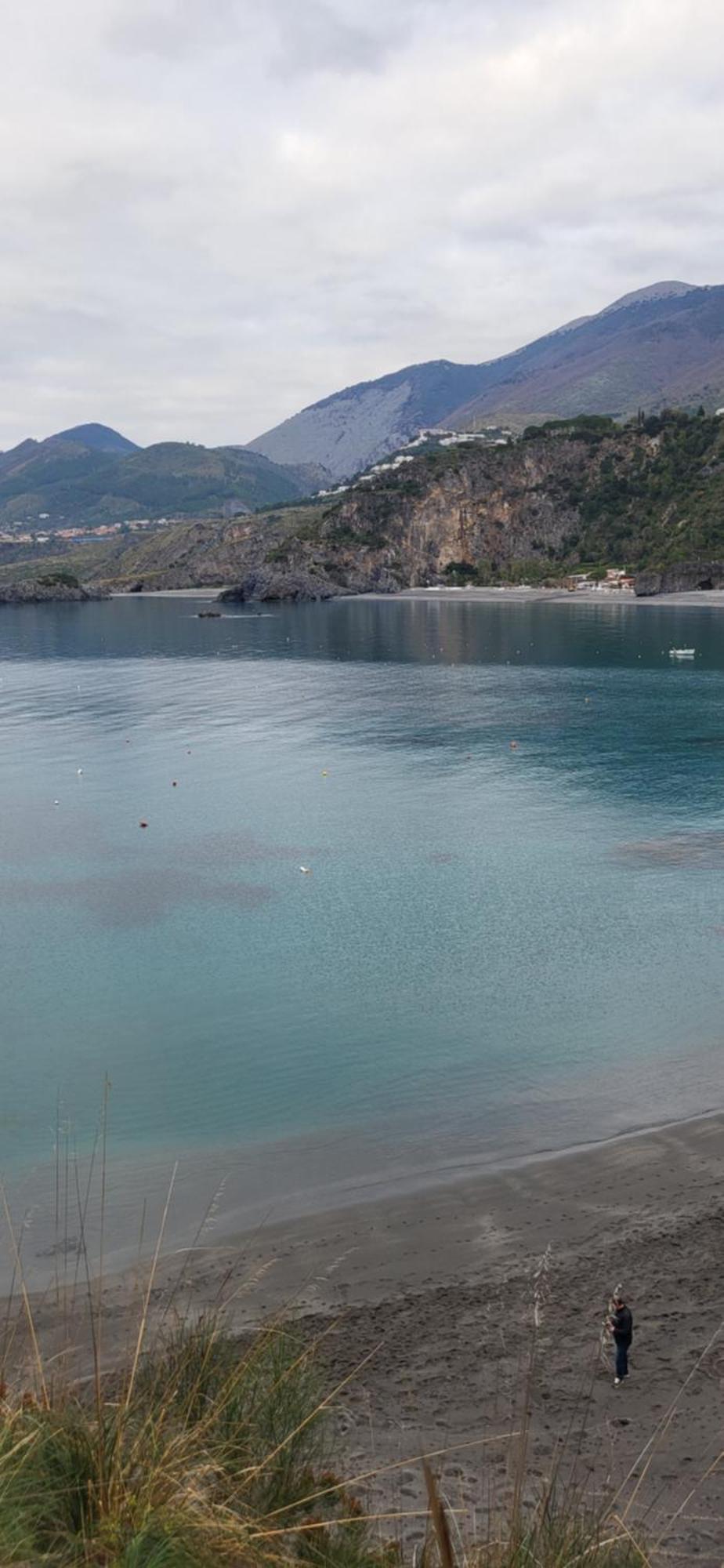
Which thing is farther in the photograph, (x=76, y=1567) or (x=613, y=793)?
(x=613, y=793)

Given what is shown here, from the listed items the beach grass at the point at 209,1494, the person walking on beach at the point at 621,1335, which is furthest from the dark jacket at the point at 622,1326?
the beach grass at the point at 209,1494

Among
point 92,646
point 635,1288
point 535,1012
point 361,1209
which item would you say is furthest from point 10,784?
point 92,646

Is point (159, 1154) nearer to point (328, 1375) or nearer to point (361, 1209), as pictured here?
point (361, 1209)

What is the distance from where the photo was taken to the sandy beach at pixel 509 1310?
11.3 meters

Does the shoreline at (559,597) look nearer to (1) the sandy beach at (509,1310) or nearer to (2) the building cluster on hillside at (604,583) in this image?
(2) the building cluster on hillside at (604,583)

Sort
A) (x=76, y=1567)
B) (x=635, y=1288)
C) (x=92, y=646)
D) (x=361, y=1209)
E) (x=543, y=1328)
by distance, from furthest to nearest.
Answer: (x=92, y=646) → (x=361, y=1209) → (x=635, y=1288) → (x=543, y=1328) → (x=76, y=1567)

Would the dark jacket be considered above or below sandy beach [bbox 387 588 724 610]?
below

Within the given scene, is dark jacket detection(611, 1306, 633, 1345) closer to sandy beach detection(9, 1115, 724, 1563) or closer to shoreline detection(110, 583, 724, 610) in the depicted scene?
sandy beach detection(9, 1115, 724, 1563)

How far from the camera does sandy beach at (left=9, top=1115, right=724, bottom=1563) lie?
11.3m

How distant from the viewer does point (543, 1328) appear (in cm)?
1400

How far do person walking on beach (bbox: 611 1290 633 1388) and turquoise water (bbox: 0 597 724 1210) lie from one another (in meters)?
6.47

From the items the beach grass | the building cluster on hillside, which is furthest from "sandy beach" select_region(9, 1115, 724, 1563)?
the building cluster on hillside

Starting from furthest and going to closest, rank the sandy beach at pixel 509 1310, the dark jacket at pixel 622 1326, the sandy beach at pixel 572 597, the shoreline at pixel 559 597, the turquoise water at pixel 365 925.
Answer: the sandy beach at pixel 572 597, the shoreline at pixel 559 597, the turquoise water at pixel 365 925, the dark jacket at pixel 622 1326, the sandy beach at pixel 509 1310

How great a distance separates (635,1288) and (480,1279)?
215cm
